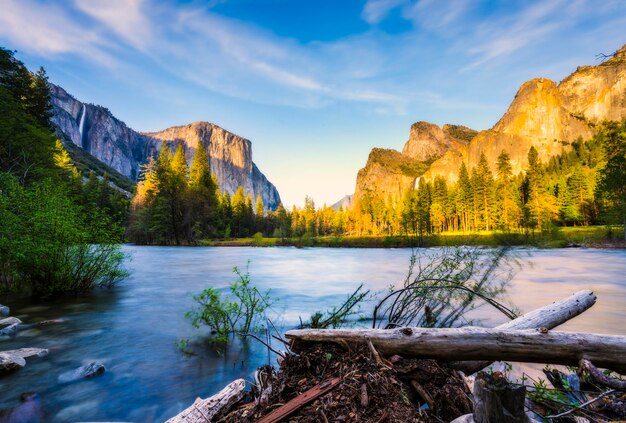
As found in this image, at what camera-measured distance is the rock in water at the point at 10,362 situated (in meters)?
5.55

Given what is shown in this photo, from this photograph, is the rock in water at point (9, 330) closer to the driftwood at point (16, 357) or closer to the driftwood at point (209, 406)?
the driftwood at point (16, 357)

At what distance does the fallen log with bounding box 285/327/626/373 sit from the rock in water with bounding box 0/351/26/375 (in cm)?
645

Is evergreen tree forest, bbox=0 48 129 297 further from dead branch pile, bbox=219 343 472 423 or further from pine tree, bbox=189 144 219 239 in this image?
pine tree, bbox=189 144 219 239

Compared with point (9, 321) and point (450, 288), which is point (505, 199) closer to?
point (450, 288)

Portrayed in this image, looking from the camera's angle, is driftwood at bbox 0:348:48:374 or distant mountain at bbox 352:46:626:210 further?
distant mountain at bbox 352:46:626:210

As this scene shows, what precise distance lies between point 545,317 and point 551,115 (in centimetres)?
19597

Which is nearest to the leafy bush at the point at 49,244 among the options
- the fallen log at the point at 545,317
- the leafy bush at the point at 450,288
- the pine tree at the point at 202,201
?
the leafy bush at the point at 450,288

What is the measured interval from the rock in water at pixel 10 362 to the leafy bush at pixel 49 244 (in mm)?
3307

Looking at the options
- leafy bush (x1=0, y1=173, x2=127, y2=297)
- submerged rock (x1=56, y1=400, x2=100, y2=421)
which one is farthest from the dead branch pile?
leafy bush (x1=0, y1=173, x2=127, y2=297)

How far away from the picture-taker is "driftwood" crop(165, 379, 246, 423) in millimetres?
3176

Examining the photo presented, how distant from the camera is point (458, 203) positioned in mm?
80312

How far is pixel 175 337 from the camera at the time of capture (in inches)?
320

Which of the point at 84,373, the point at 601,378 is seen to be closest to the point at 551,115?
the point at 601,378

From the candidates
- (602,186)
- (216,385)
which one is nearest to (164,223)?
(216,385)
